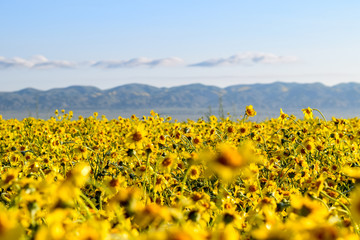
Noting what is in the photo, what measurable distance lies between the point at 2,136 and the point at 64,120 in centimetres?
283

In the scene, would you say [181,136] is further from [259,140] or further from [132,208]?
[132,208]

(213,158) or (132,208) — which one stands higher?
(213,158)

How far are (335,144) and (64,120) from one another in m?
7.21

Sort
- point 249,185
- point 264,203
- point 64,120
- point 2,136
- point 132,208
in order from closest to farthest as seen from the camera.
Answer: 1. point 132,208
2. point 264,203
3. point 249,185
4. point 2,136
5. point 64,120

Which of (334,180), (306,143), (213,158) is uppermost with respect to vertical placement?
(213,158)

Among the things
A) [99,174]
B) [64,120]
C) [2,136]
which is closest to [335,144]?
[99,174]

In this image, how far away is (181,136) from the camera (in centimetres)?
475

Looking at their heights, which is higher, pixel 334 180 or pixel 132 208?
pixel 132 208

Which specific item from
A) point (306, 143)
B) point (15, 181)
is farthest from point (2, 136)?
point (15, 181)

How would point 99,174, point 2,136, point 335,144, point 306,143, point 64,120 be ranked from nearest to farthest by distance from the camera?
point 99,174 → point 306,143 → point 335,144 → point 2,136 → point 64,120

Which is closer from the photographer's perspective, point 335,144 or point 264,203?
point 264,203

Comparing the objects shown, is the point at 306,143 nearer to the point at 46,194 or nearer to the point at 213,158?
the point at 213,158

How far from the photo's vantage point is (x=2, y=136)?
27.0ft

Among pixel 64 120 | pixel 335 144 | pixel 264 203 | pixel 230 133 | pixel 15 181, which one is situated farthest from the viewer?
pixel 64 120
